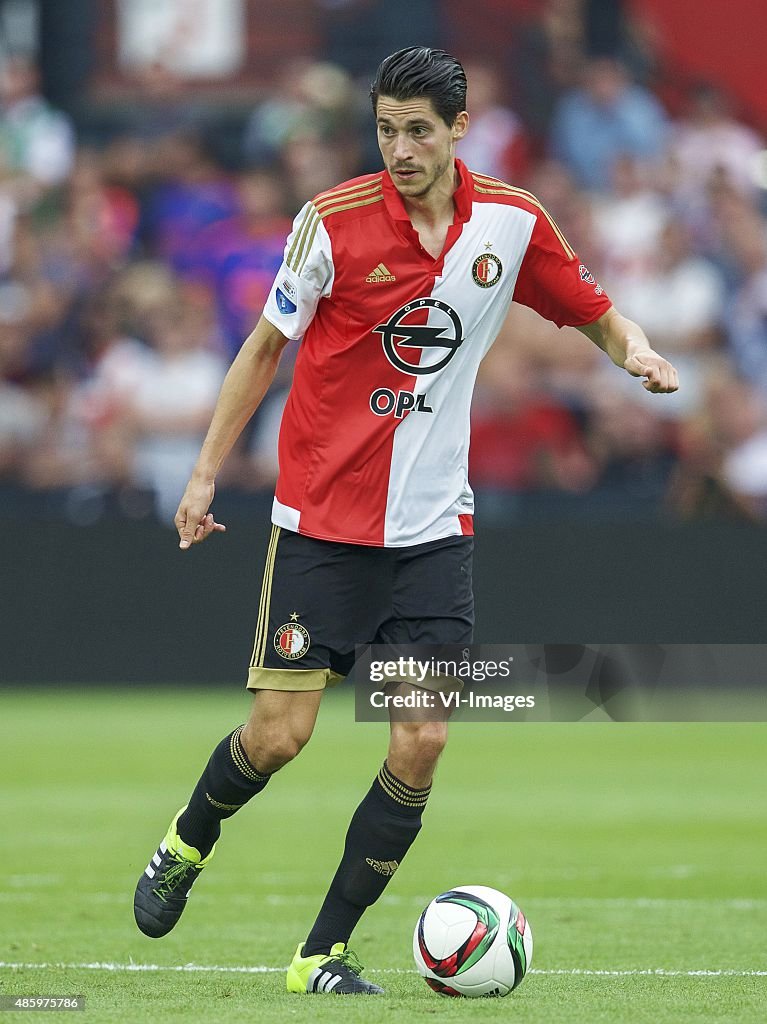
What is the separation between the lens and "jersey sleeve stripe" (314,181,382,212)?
5.44 m

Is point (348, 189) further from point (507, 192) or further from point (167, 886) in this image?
point (167, 886)

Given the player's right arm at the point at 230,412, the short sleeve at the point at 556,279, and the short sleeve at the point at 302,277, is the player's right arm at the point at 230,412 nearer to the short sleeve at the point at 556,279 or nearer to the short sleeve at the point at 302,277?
the short sleeve at the point at 302,277

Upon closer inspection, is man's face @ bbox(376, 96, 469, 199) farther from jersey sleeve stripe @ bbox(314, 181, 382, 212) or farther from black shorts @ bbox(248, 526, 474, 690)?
black shorts @ bbox(248, 526, 474, 690)

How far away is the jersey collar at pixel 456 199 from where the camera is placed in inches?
215

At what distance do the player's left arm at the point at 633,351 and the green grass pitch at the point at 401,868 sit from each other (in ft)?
5.71

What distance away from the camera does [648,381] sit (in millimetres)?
5301

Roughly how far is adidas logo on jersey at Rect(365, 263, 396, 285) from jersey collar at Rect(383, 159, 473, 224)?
153mm

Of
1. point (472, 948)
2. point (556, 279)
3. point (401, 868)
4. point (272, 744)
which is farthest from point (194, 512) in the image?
point (401, 868)

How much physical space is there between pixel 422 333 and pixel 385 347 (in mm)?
118

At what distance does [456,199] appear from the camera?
5.55 m

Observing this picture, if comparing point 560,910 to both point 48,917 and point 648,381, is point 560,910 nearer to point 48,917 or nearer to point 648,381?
point 48,917

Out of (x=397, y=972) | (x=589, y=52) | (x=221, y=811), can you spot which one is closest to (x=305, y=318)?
(x=221, y=811)

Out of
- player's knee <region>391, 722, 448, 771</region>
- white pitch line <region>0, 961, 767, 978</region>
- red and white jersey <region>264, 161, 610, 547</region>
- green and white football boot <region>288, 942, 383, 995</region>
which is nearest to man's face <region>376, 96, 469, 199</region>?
red and white jersey <region>264, 161, 610, 547</region>

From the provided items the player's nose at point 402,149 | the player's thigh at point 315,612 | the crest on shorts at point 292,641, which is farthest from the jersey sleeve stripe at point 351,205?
the crest on shorts at point 292,641
